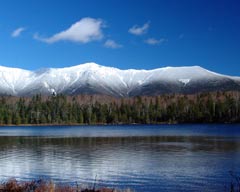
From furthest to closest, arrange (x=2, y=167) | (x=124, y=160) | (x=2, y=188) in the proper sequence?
(x=124, y=160) → (x=2, y=167) → (x=2, y=188)

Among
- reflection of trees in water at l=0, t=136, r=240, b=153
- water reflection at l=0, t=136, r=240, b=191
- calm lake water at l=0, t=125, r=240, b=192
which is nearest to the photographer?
calm lake water at l=0, t=125, r=240, b=192

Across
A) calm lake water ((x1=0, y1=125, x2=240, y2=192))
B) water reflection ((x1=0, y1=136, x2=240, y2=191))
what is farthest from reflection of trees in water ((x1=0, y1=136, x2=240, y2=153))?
calm lake water ((x1=0, y1=125, x2=240, y2=192))

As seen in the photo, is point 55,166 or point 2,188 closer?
point 2,188

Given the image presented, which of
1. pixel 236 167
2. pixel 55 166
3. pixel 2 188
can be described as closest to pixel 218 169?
pixel 236 167

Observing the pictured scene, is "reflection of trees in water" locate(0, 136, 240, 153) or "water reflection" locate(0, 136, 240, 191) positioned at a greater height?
"reflection of trees in water" locate(0, 136, 240, 153)

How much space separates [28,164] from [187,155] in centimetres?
2236

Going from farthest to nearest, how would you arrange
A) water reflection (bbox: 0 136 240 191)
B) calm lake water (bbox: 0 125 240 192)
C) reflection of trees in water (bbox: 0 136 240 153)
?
reflection of trees in water (bbox: 0 136 240 153) < water reflection (bbox: 0 136 240 191) < calm lake water (bbox: 0 125 240 192)

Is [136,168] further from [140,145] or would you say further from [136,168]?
[140,145]

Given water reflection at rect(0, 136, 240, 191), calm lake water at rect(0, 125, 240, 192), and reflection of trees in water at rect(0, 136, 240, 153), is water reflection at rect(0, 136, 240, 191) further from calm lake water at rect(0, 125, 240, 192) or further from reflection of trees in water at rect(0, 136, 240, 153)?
reflection of trees in water at rect(0, 136, 240, 153)

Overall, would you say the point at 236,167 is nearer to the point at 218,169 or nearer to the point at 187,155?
the point at 218,169

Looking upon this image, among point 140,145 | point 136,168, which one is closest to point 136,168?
point 136,168

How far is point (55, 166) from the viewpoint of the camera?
54031 millimetres

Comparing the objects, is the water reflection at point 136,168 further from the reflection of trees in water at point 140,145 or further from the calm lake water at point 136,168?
the reflection of trees in water at point 140,145

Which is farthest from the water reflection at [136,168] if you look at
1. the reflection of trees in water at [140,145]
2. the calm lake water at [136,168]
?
the reflection of trees in water at [140,145]
